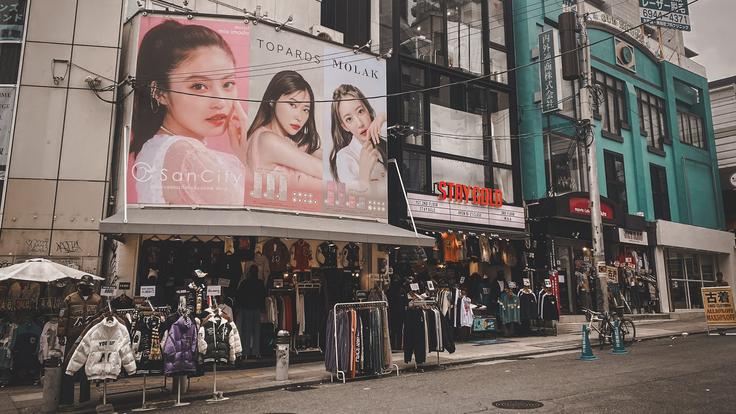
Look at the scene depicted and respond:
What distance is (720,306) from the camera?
1703 centimetres

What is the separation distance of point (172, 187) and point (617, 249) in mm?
19193

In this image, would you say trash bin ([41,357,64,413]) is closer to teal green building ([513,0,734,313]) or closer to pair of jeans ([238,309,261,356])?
pair of jeans ([238,309,261,356])

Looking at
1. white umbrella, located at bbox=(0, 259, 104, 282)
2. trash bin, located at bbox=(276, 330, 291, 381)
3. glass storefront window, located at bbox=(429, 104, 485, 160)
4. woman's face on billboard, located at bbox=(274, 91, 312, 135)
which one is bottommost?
trash bin, located at bbox=(276, 330, 291, 381)

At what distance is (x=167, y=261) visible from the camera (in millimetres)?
13031

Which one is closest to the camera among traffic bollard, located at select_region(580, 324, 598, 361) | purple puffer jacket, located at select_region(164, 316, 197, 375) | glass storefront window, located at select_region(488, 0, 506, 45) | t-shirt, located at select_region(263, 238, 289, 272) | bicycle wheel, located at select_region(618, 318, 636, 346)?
purple puffer jacket, located at select_region(164, 316, 197, 375)

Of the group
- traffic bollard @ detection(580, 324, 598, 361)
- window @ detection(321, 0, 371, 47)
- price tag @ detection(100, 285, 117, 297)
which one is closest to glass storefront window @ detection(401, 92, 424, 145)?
window @ detection(321, 0, 371, 47)

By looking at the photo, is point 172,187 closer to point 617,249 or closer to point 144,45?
point 144,45

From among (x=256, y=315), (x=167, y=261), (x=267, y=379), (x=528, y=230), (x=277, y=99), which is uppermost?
(x=277, y=99)

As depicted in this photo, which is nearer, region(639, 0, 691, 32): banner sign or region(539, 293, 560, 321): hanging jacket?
region(539, 293, 560, 321): hanging jacket

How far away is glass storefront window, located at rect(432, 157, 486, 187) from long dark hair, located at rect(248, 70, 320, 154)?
5190mm

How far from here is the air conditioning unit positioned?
16.3 meters

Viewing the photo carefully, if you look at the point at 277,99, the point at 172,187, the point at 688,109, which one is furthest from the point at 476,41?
the point at 688,109

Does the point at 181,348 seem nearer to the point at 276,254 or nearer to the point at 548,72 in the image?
the point at 276,254

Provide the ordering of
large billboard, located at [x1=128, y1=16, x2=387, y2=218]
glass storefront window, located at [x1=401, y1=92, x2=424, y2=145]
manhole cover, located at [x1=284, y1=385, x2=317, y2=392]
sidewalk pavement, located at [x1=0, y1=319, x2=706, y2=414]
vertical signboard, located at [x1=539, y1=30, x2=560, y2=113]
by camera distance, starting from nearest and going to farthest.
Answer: sidewalk pavement, located at [x1=0, y1=319, x2=706, y2=414]
manhole cover, located at [x1=284, y1=385, x2=317, y2=392]
large billboard, located at [x1=128, y1=16, x2=387, y2=218]
glass storefront window, located at [x1=401, y1=92, x2=424, y2=145]
vertical signboard, located at [x1=539, y1=30, x2=560, y2=113]
